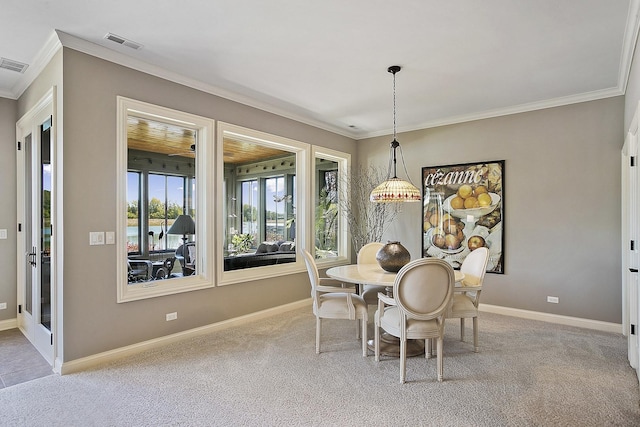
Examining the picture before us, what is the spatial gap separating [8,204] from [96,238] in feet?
6.41

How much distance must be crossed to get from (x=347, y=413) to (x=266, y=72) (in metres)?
3.14

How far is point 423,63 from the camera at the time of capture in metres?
3.43

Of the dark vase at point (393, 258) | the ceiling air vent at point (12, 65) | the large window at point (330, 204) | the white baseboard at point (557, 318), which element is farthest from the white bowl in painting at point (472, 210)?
the ceiling air vent at point (12, 65)

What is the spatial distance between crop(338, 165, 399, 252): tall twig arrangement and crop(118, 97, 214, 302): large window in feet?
8.98

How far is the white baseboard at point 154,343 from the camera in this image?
9.81 feet

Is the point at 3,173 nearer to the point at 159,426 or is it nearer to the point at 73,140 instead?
the point at 73,140

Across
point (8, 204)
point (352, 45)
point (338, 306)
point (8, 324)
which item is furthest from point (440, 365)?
point (8, 204)

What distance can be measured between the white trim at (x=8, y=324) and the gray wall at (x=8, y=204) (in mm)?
34

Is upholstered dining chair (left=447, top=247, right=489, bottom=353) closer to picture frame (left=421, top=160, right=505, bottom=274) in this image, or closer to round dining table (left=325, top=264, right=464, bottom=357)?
round dining table (left=325, top=264, right=464, bottom=357)

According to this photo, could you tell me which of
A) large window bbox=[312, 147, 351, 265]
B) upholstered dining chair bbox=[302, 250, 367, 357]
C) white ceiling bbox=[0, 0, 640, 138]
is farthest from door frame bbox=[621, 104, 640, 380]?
large window bbox=[312, 147, 351, 265]

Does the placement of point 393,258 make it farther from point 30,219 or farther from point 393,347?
point 30,219

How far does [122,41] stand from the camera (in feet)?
9.87

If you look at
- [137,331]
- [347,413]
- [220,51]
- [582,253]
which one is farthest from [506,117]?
[137,331]

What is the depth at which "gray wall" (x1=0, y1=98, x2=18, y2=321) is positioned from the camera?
13.4ft
